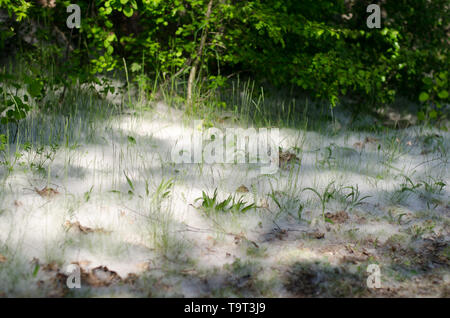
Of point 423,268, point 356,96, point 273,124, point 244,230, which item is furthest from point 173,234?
point 356,96

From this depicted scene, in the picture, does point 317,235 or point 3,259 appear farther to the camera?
point 317,235

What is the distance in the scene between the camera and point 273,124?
4777 millimetres

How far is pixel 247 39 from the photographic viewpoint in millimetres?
4598

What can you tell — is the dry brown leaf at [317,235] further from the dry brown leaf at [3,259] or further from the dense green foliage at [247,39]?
the dense green foliage at [247,39]

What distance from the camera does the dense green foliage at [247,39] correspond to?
4.24m

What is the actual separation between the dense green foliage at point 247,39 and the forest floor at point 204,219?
844 mm

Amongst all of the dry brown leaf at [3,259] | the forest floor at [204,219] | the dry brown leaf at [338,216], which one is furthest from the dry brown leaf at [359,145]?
the dry brown leaf at [3,259]

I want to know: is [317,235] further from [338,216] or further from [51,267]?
[51,267]

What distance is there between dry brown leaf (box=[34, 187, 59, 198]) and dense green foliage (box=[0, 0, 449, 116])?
1.51m

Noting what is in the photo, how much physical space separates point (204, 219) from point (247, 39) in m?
2.48

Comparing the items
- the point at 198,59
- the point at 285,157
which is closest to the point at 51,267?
the point at 285,157

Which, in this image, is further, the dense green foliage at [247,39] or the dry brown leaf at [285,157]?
the dense green foliage at [247,39]

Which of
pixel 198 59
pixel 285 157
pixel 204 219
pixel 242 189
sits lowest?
pixel 204 219
